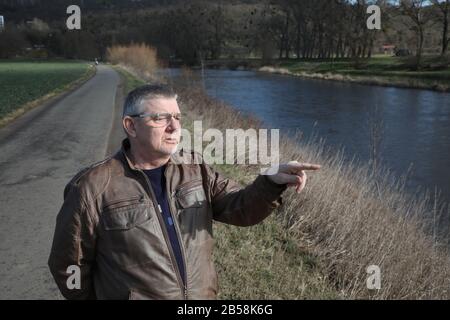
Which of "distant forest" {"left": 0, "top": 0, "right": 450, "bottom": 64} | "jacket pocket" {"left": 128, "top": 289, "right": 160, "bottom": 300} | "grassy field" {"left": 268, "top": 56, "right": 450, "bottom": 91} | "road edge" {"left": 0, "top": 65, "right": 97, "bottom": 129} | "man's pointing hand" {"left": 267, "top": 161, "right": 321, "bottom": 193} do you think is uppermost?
"distant forest" {"left": 0, "top": 0, "right": 450, "bottom": 64}

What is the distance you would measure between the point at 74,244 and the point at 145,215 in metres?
0.38

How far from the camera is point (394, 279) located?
4.88 meters

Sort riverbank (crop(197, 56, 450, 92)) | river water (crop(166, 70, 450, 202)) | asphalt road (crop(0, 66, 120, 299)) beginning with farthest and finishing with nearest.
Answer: riverbank (crop(197, 56, 450, 92)) → river water (crop(166, 70, 450, 202)) → asphalt road (crop(0, 66, 120, 299))

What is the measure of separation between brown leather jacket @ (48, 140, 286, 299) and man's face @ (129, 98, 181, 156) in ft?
0.33

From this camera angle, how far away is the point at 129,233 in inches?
88.9

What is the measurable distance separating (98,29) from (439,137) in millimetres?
89556

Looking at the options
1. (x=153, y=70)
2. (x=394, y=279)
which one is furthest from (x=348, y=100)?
(x=394, y=279)

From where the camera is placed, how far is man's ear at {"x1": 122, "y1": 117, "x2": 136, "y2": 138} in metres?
2.44

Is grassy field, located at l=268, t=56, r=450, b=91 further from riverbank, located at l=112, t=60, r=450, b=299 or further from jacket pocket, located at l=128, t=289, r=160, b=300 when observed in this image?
jacket pocket, located at l=128, t=289, r=160, b=300

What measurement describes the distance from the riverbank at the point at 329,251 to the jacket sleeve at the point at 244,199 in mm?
1416

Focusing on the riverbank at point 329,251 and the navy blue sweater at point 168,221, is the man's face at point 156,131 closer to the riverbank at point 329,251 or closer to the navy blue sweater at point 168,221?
the navy blue sweater at point 168,221

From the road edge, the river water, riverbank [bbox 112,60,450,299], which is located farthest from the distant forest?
riverbank [bbox 112,60,450,299]

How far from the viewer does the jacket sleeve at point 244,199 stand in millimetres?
2432

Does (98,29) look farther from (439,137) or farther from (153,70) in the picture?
(439,137)
